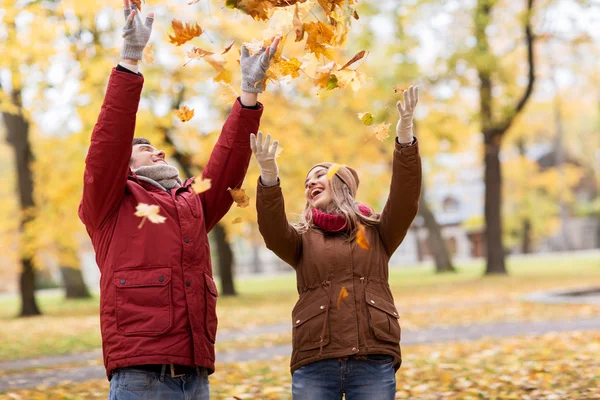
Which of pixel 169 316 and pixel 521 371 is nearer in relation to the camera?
pixel 169 316

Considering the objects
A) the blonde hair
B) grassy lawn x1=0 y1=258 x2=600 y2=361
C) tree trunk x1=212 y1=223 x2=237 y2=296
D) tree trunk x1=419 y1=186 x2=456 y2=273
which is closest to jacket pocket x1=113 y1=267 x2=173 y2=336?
the blonde hair

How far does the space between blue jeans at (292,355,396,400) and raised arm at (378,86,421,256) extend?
2.05 ft

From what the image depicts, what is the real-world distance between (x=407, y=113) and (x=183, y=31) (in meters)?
1.12

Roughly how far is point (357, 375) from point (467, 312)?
1103cm

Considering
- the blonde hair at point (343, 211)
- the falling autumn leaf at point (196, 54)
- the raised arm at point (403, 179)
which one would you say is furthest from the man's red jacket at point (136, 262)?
the raised arm at point (403, 179)

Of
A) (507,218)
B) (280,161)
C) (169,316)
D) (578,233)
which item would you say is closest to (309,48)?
(169,316)

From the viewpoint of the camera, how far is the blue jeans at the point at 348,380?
344 cm

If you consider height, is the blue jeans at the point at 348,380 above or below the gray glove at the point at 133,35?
below

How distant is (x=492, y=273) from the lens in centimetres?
2520

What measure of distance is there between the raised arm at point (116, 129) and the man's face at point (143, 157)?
1.05 feet

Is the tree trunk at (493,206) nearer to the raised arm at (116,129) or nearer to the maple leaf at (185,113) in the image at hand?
the maple leaf at (185,113)

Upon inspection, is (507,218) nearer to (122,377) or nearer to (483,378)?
(483,378)

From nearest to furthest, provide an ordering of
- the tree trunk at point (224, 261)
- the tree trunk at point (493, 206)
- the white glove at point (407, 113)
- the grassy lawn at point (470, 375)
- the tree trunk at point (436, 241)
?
1. the white glove at point (407, 113)
2. the grassy lawn at point (470, 375)
3. the tree trunk at point (224, 261)
4. the tree trunk at point (493, 206)
5. the tree trunk at point (436, 241)

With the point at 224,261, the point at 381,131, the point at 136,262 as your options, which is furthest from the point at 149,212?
the point at 224,261
